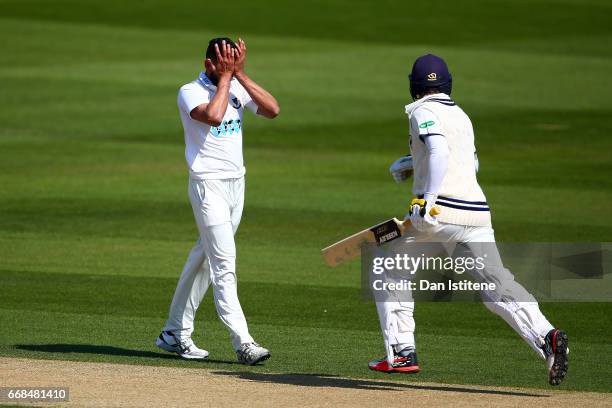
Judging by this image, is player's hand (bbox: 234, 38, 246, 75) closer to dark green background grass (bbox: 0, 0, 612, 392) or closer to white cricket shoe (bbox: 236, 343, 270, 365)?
white cricket shoe (bbox: 236, 343, 270, 365)

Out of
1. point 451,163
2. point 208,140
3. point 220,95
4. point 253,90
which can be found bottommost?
point 451,163

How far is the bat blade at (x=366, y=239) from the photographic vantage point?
794 cm

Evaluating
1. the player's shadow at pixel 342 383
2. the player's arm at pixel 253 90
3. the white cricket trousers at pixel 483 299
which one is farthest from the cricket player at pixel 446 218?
the player's arm at pixel 253 90

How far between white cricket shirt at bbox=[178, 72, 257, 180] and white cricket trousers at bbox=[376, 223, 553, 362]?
146 centimetres

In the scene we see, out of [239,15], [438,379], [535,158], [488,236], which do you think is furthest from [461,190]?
[239,15]

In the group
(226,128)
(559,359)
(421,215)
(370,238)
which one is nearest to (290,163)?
(226,128)

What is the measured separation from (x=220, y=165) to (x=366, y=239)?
1301 millimetres

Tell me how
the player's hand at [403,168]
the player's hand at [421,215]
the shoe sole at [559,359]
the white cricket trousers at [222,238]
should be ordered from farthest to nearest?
the white cricket trousers at [222,238], the player's hand at [403,168], the player's hand at [421,215], the shoe sole at [559,359]

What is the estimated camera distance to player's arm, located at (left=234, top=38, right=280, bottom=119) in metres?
8.72

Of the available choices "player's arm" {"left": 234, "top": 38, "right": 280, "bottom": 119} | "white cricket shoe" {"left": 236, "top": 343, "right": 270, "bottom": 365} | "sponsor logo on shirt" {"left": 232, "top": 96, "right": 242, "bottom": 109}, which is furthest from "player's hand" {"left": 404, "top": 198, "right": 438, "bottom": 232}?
"sponsor logo on shirt" {"left": 232, "top": 96, "right": 242, "bottom": 109}

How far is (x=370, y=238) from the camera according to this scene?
8.04m
